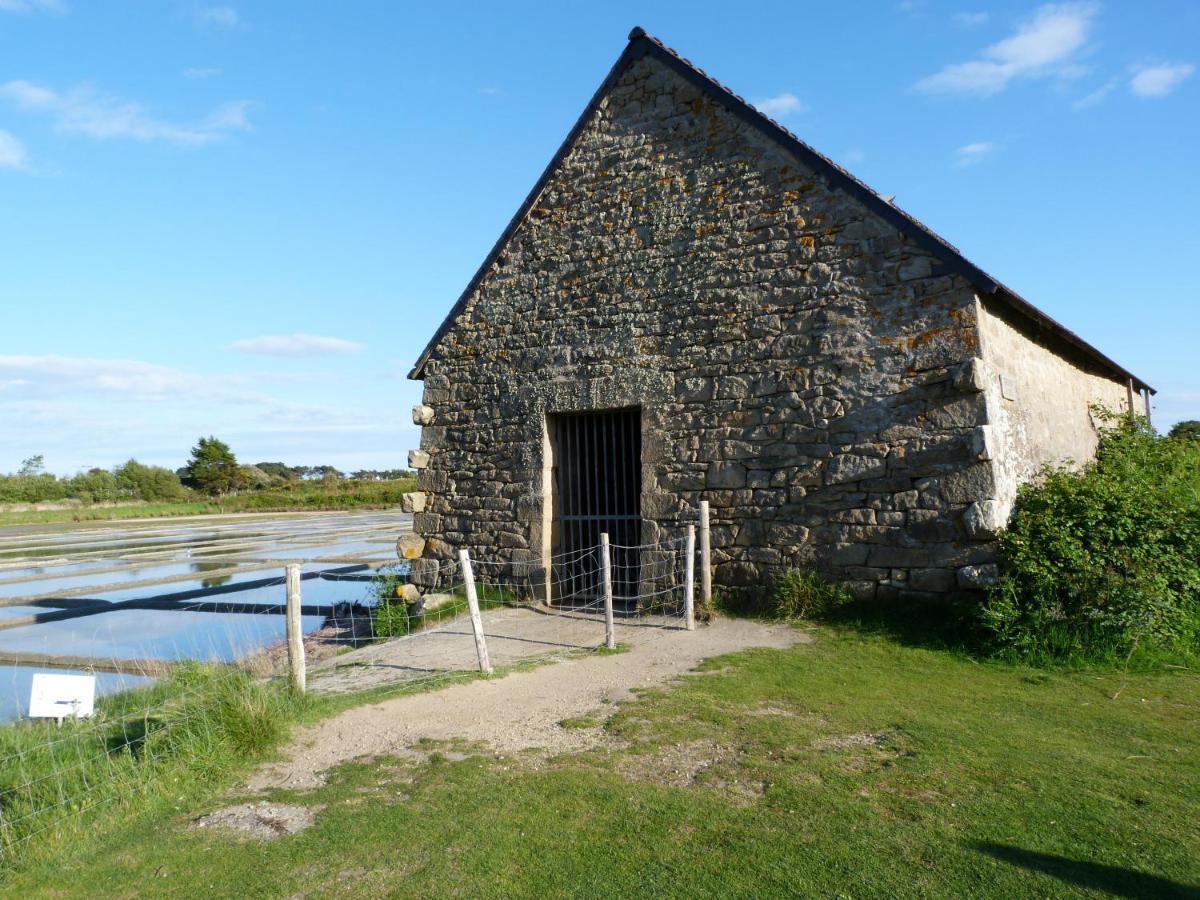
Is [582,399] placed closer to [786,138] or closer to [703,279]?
[703,279]

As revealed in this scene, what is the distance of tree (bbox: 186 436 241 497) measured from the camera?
172 feet

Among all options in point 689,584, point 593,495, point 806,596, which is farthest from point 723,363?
point 806,596

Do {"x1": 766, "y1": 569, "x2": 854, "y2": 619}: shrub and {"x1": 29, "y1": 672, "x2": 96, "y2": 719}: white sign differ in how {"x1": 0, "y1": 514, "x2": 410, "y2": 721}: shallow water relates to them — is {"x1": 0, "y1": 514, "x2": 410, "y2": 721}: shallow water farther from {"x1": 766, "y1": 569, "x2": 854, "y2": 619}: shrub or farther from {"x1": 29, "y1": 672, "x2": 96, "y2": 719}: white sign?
{"x1": 766, "y1": 569, "x2": 854, "y2": 619}: shrub

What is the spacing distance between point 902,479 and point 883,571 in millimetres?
970

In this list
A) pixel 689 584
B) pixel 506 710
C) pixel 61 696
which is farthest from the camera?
pixel 689 584

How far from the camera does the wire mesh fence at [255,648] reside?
515 centimetres

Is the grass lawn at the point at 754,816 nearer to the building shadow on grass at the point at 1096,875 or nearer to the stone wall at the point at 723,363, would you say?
the building shadow on grass at the point at 1096,875

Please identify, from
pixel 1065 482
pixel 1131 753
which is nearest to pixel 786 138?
pixel 1065 482

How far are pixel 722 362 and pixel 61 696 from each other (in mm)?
6965

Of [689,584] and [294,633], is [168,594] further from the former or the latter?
→ [689,584]

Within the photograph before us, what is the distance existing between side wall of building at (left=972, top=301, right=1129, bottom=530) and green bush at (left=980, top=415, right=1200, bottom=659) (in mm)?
472

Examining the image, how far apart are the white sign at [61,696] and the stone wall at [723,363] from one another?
19.1ft

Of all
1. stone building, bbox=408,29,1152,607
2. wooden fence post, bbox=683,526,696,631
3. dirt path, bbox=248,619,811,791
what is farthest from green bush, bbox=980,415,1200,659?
wooden fence post, bbox=683,526,696,631

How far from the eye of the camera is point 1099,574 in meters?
7.42
